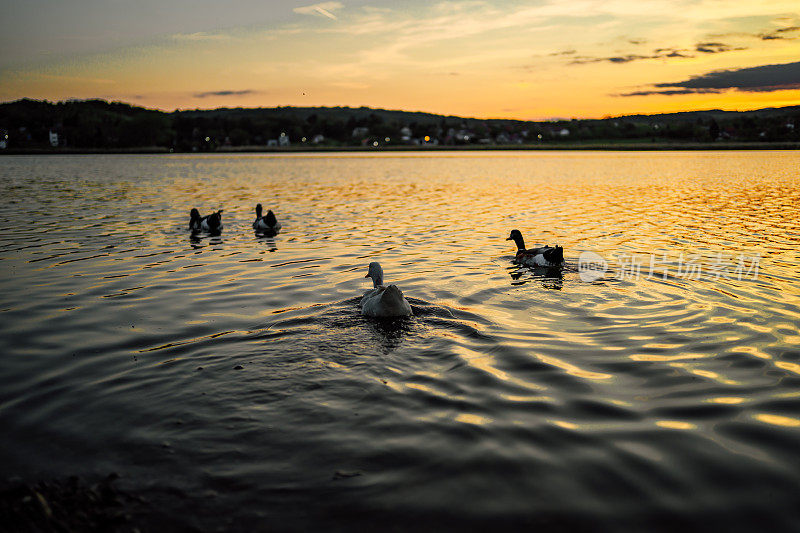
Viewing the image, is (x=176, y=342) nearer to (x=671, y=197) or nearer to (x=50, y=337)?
(x=50, y=337)

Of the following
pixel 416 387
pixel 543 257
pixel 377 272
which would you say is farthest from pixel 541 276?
pixel 416 387

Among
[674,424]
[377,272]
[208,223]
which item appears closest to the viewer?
[674,424]

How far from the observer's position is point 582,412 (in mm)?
6188

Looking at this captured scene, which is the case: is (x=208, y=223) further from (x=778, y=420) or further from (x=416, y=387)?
(x=778, y=420)

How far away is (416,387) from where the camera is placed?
6.88 metres

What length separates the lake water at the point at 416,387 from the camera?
183 inches

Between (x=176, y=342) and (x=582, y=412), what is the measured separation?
627 cm

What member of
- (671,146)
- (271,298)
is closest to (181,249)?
(271,298)

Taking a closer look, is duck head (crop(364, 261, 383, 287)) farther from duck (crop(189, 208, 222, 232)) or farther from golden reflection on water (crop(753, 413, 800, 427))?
duck (crop(189, 208, 222, 232))
